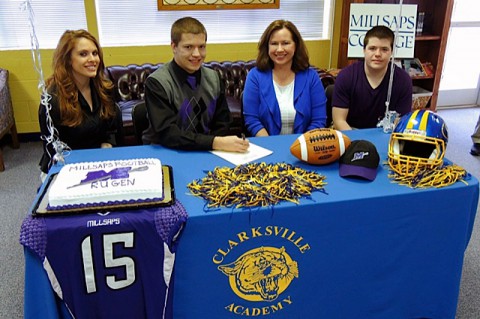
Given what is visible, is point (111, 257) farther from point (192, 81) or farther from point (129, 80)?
point (129, 80)

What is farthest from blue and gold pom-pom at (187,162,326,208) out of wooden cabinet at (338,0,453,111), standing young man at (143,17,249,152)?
wooden cabinet at (338,0,453,111)

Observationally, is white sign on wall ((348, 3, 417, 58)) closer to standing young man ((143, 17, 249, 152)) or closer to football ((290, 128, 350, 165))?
standing young man ((143, 17, 249, 152))

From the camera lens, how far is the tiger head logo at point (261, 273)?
157cm

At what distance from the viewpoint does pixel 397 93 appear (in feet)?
8.30

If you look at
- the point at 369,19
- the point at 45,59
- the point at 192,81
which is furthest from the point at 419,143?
the point at 45,59

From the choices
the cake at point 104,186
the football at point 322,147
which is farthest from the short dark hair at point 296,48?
the cake at point 104,186

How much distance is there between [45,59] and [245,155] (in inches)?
130

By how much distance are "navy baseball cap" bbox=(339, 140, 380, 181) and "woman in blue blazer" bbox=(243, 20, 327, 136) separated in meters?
0.88

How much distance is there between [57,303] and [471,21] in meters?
5.64

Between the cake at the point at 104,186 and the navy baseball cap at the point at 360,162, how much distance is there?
73cm

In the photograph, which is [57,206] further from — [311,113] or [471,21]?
[471,21]

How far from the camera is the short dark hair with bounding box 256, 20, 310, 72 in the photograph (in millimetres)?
2486

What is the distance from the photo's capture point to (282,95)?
2.58m

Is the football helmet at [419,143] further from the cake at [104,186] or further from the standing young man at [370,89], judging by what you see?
the cake at [104,186]
